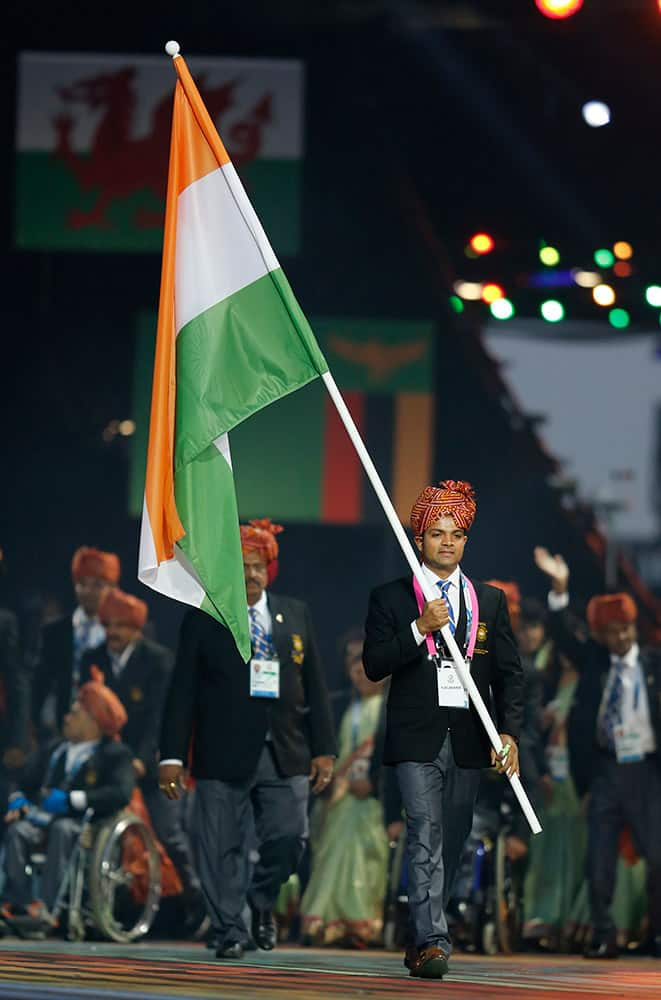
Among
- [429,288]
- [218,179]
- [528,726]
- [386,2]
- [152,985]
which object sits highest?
[386,2]

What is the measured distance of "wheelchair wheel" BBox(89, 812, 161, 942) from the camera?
33.8ft

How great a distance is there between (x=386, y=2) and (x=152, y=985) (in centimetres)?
729

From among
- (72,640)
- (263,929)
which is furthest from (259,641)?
(72,640)

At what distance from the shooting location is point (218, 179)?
8000 millimetres

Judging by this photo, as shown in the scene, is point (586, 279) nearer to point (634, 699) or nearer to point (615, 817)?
point (634, 699)

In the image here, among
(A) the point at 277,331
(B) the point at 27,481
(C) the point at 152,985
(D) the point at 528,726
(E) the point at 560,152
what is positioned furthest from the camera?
(B) the point at 27,481

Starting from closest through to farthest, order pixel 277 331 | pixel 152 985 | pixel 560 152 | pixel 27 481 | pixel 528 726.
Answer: pixel 152 985
pixel 277 331
pixel 528 726
pixel 560 152
pixel 27 481

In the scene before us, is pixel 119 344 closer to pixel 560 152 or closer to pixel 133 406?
pixel 133 406

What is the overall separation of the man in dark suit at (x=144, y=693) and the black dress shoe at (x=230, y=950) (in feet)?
10.2

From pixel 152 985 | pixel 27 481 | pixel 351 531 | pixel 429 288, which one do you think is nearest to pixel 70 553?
pixel 27 481

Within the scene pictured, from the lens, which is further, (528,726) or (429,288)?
(429,288)

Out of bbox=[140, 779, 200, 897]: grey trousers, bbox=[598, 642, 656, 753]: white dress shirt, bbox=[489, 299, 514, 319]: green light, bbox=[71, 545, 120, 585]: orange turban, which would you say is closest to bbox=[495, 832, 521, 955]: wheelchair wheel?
bbox=[598, 642, 656, 753]: white dress shirt

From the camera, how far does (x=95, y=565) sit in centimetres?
1229

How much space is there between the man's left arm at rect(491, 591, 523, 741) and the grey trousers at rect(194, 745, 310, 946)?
1.59 m
